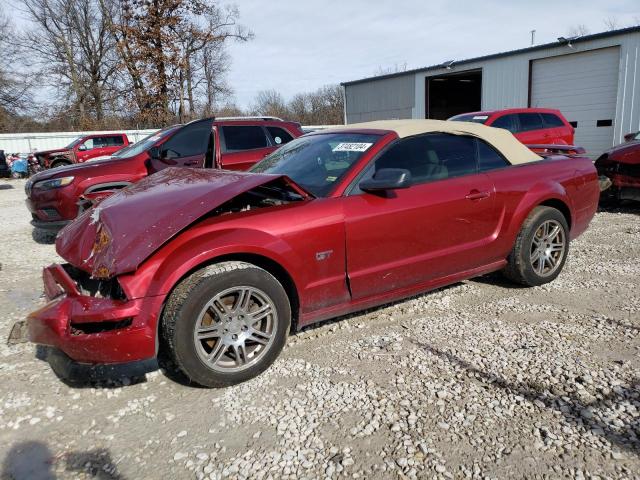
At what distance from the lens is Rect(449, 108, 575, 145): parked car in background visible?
1062cm

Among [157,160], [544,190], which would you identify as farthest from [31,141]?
[544,190]

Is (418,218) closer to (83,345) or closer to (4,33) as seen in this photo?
(83,345)

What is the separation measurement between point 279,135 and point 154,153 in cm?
209

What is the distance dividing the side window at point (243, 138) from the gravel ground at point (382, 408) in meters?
4.62

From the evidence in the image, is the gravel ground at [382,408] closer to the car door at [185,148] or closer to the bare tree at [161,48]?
the car door at [185,148]

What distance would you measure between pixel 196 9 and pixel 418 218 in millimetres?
32917

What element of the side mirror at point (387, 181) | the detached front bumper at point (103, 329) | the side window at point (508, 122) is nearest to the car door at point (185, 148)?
the side mirror at point (387, 181)

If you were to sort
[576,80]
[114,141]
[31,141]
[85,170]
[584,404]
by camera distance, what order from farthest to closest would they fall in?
[31,141] → [114,141] → [576,80] → [85,170] → [584,404]

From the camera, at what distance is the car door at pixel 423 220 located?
11.2 feet

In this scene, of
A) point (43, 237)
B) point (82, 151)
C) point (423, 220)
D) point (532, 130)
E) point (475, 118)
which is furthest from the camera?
point (82, 151)

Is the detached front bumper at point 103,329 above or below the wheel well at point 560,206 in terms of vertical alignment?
below

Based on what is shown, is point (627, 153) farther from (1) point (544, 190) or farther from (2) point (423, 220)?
(2) point (423, 220)

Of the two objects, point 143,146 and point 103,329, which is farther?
point 143,146

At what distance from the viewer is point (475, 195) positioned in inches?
156
